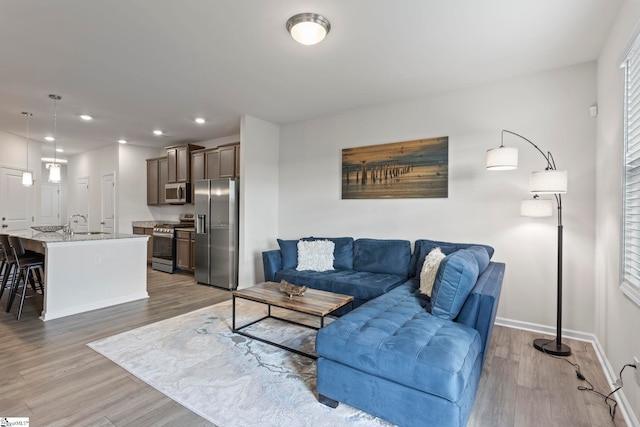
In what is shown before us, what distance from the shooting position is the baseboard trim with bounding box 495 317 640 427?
1.90 meters

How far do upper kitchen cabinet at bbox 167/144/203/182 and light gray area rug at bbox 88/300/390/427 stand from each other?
3.52 metres

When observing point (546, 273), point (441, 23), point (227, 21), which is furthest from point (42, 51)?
point (546, 273)

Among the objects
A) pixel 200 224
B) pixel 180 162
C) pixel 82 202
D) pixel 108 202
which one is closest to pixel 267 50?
pixel 200 224

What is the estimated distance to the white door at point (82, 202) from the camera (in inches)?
309

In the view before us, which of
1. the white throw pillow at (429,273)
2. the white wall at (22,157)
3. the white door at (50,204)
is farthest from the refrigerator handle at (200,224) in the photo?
the white door at (50,204)

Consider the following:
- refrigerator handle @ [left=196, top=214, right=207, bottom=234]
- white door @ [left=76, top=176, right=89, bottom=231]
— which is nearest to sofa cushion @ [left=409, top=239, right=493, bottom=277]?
refrigerator handle @ [left=196, top=214, right=207, bottom=234]

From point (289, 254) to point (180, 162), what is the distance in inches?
142

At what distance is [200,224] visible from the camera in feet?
17.3

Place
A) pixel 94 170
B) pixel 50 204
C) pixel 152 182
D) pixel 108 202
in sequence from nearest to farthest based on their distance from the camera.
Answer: pixel 152 182 < pixel 108 202 < pixel 94 170 < pixel 50 204

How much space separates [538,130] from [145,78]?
14.2 feet

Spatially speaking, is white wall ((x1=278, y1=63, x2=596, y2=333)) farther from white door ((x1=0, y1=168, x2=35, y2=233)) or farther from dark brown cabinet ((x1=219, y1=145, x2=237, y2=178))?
white door ((x1=0, y1=168, x2=35, y2=233))

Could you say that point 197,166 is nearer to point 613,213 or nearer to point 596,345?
point 613,213

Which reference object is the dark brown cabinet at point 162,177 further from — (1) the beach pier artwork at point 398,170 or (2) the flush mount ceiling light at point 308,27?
(2) the flush mount ceiling light at point 308,27

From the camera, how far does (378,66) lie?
3152 mm
